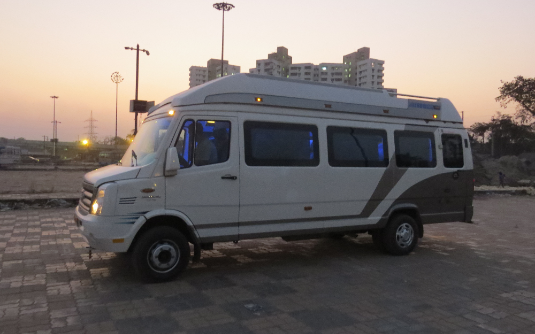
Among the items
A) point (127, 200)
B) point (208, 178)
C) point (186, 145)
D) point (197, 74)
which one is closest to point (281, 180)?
point (208, 178)

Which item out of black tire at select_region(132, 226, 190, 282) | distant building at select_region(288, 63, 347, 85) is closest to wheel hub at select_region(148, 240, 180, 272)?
black tire at select_region(132, 226, 190, 282)

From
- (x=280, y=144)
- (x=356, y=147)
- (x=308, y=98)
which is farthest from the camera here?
(x=356, y=147)

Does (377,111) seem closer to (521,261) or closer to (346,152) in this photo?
(346,152)

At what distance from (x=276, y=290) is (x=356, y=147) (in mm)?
3145

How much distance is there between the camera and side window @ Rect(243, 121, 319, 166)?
662 cm

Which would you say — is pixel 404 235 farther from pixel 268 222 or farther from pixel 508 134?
pixel 508 134

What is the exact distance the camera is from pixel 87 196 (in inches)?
245

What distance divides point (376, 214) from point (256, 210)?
101 inches

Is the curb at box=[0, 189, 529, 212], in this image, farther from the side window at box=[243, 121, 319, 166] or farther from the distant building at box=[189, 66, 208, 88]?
the distant building at box=[189, 66, 208, 88]

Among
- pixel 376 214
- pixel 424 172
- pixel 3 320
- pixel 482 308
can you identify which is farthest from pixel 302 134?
pixel 3 320

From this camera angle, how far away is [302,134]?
7.12 meters

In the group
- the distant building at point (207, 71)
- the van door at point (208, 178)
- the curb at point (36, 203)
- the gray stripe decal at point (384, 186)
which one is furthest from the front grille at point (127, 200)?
the distant building at point (207, 71)

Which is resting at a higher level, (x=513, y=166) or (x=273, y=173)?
(x=513, y=166)

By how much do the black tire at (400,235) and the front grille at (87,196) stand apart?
5.35 m
